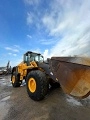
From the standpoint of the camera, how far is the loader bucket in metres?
2.67

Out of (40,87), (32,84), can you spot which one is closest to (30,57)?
(32,84)

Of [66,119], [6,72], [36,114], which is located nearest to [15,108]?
[36,114]

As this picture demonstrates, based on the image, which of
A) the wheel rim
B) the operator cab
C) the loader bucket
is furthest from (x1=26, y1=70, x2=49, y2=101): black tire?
the operator cab

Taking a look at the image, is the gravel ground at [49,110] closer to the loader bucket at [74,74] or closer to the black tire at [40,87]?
the black tire at [40,87]

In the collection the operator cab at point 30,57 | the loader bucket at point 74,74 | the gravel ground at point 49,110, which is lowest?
the gravel ground at point 49,110

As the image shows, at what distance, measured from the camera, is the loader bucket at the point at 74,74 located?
2.67 meters

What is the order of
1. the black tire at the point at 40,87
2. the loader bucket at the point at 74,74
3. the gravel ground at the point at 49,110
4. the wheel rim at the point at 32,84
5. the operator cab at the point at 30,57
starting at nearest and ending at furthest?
the loader bucket at the point at 74,74, the gravel ground at the point at 49,110, the black tire at the point at 40,87, the wheel rim at the point at 32,84, the operator cab at the point at 30,57

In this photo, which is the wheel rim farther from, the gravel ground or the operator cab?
the operator cab

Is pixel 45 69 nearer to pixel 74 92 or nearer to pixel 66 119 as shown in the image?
pixel 66 119

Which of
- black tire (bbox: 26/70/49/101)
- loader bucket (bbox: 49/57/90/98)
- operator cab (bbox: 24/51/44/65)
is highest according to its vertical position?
operator cab (bbox: 24/51/44/65)

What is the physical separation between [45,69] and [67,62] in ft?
8.85

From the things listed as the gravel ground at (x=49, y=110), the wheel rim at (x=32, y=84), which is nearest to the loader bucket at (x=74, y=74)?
the gravel ground at (x=49, y=110)

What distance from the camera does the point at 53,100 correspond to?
5.41m

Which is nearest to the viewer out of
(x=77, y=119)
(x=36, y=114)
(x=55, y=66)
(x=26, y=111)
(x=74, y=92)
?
(x=74, y=92)
